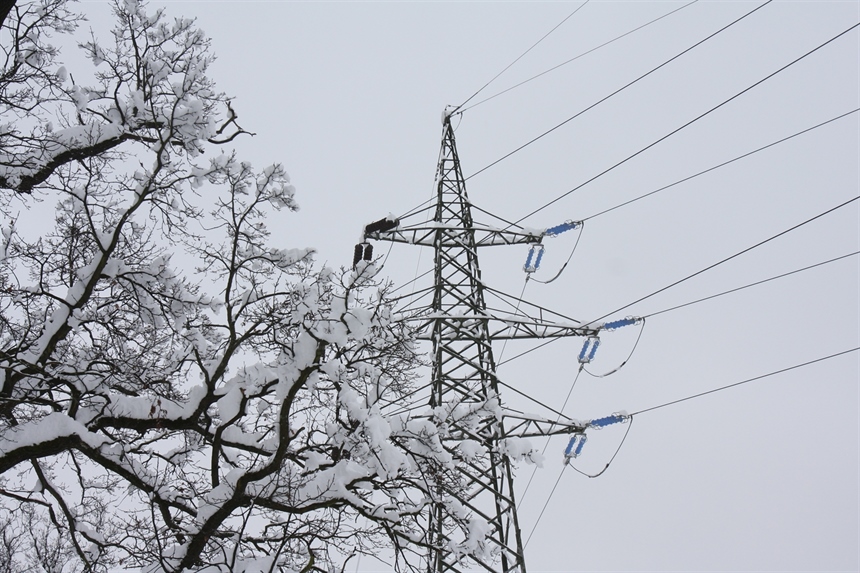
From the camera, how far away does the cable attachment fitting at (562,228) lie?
9.55 m

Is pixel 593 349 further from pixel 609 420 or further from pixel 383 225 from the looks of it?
pixel 383 225

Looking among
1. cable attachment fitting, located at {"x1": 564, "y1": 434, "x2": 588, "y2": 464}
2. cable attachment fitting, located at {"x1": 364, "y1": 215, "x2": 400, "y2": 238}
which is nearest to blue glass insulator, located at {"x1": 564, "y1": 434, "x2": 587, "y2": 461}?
cable attachment fitting, located at {"x1": 564, "y1": 434, "x2": 588, "y2": 464}

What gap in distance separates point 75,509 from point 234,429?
1.80 meters

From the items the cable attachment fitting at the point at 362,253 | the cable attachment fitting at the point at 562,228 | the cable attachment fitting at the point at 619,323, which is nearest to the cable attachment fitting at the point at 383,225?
the cable attachment fitting at the point at 362,253

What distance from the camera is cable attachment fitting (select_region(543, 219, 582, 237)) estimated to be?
9547 mm

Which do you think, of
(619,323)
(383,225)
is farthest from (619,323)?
(383,225)

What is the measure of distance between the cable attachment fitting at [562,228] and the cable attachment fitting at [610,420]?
8.26 ft

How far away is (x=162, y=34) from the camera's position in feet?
22.1

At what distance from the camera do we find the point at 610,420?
8.55 m

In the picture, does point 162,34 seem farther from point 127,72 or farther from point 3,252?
point 3,252

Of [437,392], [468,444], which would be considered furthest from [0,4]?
[437,392]

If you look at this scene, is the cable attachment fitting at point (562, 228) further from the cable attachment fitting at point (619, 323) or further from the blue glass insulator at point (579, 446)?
the blue glass insulator at point (579, 446)

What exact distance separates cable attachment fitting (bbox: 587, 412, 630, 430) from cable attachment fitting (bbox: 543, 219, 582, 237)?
2519mm

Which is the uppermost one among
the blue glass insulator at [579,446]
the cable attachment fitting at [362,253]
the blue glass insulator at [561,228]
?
the blue glass insulator at [561,228]
